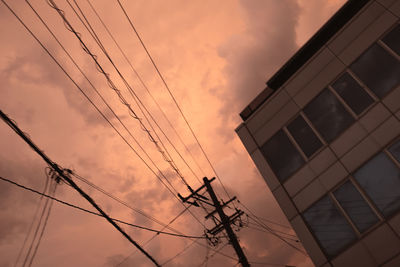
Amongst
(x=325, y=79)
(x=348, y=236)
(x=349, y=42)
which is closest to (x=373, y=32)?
(x=349, y=42)

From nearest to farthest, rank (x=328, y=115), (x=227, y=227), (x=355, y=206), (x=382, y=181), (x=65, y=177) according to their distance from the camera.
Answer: (x=65, y=177)
(x=382, y=181)
(x=355, y=206)
(x=328, y=115)
(x=227, y=227)

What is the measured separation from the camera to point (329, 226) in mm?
9820

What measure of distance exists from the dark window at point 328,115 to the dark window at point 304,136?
0.31 m

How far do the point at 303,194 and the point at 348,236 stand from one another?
2114 mm

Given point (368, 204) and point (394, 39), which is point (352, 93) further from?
point (368, 204)

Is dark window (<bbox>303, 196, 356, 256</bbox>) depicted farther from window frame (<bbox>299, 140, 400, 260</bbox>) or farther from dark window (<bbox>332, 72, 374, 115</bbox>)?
dark window (<bbox>332, 72, 374, 115</bbox>)

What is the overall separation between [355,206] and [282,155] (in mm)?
3414

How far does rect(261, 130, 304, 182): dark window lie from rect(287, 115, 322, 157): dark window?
0.35m

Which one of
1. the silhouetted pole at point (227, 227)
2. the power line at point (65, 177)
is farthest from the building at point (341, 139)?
the power line at point (65, 177)

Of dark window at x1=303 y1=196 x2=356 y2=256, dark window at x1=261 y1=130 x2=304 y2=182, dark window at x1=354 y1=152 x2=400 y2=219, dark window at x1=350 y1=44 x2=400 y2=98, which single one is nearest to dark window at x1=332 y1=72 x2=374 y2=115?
dark window at x1=350 y1=44 x2=400 y2=98

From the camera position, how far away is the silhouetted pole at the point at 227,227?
1150cm

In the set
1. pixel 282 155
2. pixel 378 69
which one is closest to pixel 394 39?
pixel 378 69

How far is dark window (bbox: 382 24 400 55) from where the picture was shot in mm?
9828

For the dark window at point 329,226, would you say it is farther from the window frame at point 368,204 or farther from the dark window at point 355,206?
the dark window at point 355,206
